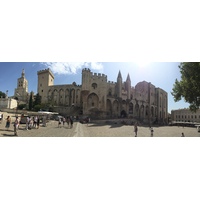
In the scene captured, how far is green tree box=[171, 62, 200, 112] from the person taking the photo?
6059 mm

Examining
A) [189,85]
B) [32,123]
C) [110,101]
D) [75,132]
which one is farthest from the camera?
[110,101]

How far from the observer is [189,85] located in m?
6.38

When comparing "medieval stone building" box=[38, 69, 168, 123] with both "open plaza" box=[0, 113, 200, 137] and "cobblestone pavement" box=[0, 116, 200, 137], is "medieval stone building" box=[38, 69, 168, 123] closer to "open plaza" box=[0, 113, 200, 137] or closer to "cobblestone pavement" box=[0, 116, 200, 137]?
"open plaza" box=[0, 113, 200, 137]

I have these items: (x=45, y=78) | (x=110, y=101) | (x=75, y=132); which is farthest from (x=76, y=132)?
(x=110, y=101)

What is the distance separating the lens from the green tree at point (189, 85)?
606cm

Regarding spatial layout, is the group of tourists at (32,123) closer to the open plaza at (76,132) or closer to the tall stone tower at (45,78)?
the open plaza at (76,132)

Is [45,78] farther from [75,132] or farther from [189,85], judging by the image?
[189,85]

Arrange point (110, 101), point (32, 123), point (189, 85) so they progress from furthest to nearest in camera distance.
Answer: point (110, 101) < point (32, 123) < point (189, 85)

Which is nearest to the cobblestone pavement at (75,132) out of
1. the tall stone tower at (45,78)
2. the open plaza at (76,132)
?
the open plaza at (76,132)

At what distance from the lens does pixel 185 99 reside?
6.75 meters

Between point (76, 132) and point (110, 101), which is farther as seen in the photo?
point (110, 101)
